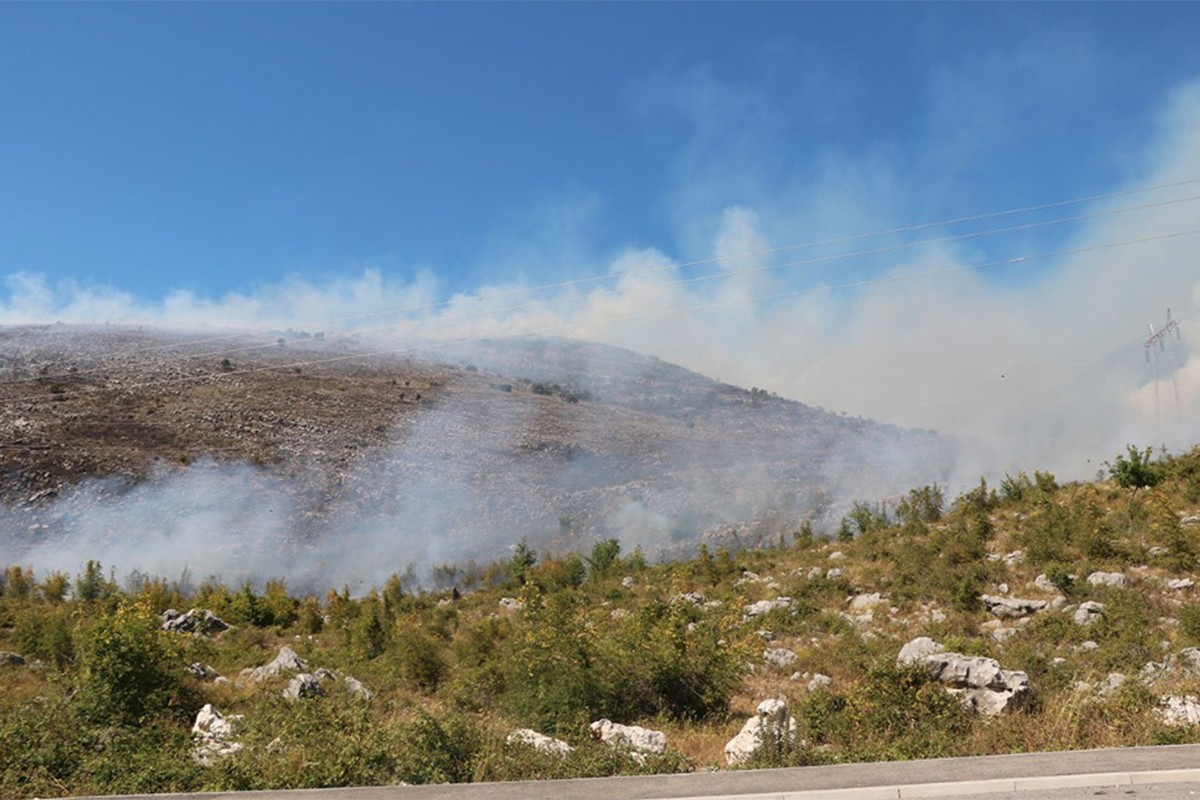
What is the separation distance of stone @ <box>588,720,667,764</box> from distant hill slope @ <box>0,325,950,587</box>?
33.3 m

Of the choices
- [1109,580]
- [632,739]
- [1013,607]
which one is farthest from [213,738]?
[1109,580]

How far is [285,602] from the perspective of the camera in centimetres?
2611

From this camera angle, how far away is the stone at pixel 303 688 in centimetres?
1281

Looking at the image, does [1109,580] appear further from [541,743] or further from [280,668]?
[280,668]

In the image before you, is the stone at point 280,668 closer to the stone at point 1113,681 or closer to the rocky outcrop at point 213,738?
the rocky outcrop at point 213,738

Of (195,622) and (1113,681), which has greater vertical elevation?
(1113,681)

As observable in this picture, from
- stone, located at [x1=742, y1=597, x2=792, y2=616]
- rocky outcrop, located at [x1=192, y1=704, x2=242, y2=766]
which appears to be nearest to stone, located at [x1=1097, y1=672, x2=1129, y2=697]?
stone, located at [x1=742, y1=597, x2=792, y2=616]

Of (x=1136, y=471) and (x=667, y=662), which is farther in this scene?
(x=1136, y=471)

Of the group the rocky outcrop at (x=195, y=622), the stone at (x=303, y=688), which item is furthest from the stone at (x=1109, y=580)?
the rocky outcrop at (x=195, y=622)

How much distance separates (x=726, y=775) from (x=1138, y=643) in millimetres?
11367

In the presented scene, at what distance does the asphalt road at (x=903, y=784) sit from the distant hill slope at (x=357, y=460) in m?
35.4

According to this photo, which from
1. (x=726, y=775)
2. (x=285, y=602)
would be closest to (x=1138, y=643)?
(x=726, y=775)

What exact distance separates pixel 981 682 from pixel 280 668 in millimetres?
13223

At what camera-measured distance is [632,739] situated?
31.4 feet
